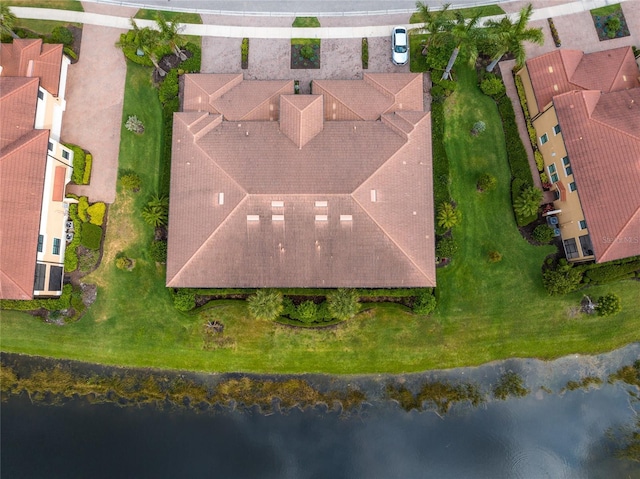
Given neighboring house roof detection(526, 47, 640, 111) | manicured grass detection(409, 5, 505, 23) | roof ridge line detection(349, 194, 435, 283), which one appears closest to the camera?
roof ridge line detection(349, 194, 435, 283)

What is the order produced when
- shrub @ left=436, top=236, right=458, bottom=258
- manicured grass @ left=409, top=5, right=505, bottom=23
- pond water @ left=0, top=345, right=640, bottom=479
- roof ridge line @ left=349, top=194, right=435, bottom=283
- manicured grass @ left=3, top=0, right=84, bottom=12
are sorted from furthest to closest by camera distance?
manicured grass @ left=3, top=0, right=84, bottom=12 < manicured grass @ left=409, top=5, right=505, bottom=23 < pond water @ left=0, top=345, right=640, bottom=479 < shrub @ left=436, top=236, right=458, bottom=258 < roof ridge line @ left=349, top=194, right=435, bottom=283

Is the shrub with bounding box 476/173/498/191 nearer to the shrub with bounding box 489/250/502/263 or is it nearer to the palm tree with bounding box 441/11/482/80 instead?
the shrub with bounding box 489/250/502/263

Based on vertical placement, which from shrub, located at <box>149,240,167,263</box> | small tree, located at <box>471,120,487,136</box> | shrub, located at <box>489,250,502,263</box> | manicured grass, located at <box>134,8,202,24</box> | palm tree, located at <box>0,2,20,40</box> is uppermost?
manicured grass, located at <box>134,8,202,24</box>

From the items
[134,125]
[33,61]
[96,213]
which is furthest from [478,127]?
[33,61]

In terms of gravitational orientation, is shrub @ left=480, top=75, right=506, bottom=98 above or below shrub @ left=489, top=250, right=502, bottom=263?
above

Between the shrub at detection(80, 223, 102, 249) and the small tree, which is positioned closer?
the shrub at detection(80, 223, 102, 249)

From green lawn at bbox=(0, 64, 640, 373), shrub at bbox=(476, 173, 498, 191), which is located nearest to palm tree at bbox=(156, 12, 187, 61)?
green lawn at bbox=(0, 64, 640, 373)

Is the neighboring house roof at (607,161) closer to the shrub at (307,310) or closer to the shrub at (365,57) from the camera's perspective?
the shrub at (365,57)
